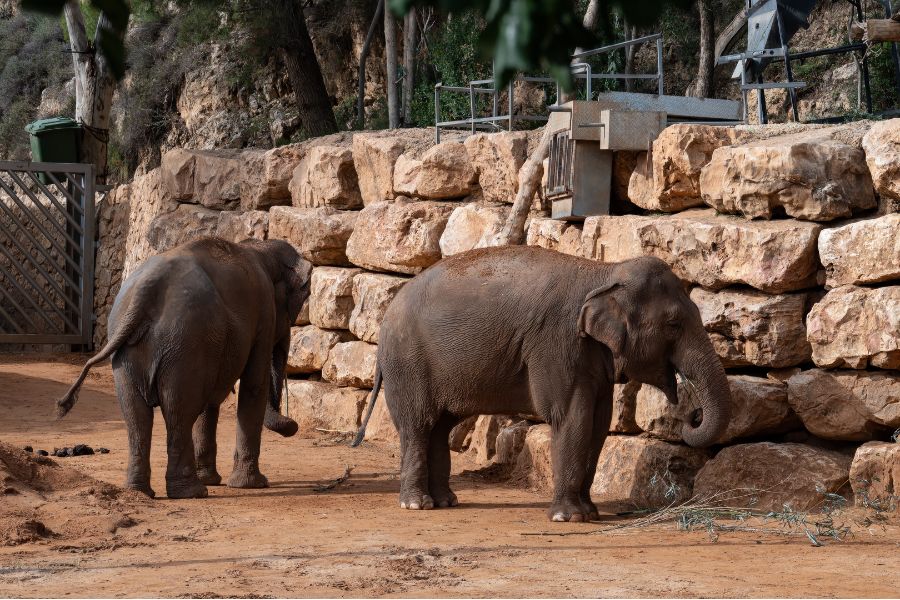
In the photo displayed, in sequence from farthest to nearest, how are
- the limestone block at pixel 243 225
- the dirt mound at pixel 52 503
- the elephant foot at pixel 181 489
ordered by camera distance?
the limestone block at pixel 243 225 → the elephant foot at pixel 181 489 → the dirt mound at pixel 52 503

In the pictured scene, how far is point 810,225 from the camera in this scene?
834 cm

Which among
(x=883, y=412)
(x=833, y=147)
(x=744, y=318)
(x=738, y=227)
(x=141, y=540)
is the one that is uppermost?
(x=833, y=147)

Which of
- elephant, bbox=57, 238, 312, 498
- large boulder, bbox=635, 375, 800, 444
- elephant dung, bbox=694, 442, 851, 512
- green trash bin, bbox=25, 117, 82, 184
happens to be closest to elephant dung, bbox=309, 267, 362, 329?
elephant, bbox=57, 238, 312, 498

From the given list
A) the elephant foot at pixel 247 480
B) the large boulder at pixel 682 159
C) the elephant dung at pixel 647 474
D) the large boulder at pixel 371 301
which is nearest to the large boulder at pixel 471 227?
the large boulder at pixel 371 301

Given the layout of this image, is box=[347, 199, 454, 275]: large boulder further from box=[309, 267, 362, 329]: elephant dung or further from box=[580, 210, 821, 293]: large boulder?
box=[580, 210, 821, 293]: large boulder

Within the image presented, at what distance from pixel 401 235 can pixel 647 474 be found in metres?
3.90

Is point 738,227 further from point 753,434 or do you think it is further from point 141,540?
point 141,540

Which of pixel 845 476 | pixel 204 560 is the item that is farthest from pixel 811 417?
pixel 204 560

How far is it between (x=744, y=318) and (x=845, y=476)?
122 centimetres

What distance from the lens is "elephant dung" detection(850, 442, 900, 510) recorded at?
7.76m

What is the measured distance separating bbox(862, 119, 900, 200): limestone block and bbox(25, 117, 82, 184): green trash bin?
14654mm

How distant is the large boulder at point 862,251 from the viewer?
7.82 meters

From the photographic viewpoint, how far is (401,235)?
11.8 metres

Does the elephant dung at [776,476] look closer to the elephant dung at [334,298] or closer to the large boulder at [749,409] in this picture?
the large boulder at [749,409]
